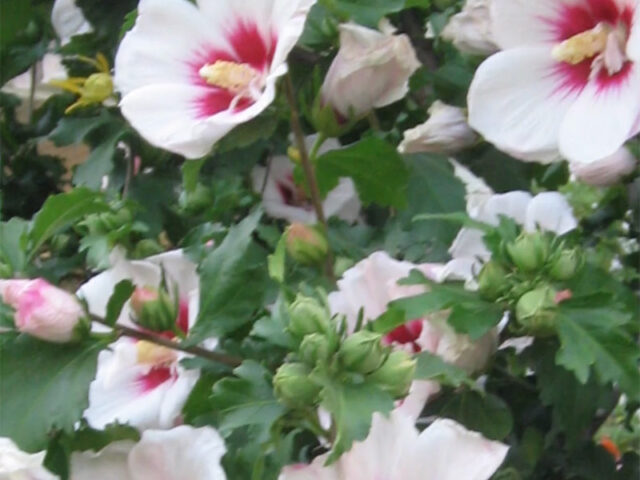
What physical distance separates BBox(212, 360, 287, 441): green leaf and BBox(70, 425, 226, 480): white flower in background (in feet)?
0.04

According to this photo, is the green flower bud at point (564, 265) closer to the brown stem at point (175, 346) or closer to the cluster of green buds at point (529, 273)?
the cluster of green buds at point (529, 273)

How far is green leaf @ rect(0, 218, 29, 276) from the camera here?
0.51 meters

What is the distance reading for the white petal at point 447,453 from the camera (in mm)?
410

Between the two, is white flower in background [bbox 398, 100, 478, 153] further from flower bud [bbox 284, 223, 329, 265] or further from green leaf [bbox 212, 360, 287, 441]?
green leaf [bbox 212, 360, 287, 441]

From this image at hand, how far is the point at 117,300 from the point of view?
0.49m

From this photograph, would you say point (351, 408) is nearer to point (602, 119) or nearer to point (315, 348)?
point (315, 348)

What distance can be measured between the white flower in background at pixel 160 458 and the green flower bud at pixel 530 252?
17cm

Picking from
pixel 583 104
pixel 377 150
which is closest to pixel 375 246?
pixel 377 150

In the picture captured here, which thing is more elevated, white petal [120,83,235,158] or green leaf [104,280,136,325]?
white petal [120,83,235,158]

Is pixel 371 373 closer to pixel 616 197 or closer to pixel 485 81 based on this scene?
pixel 485 81

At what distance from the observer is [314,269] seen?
56cm

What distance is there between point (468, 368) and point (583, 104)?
143 millimetres

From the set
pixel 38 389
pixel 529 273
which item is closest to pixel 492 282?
pixel 529 273

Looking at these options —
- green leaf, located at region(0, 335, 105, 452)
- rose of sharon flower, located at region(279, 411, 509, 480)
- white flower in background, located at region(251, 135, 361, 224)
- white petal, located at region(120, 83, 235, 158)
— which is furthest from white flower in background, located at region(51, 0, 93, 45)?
rose of sharon flower, located at region(279, 411, 509, 480)
